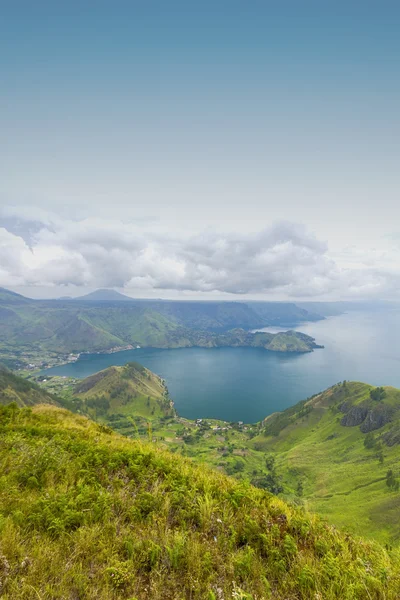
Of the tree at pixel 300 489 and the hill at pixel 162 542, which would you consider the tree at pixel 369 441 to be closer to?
the tree at pixel 300 489

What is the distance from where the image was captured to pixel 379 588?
4.35 meters

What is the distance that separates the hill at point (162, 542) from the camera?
430 cm

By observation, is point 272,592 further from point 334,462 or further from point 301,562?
point 334,462

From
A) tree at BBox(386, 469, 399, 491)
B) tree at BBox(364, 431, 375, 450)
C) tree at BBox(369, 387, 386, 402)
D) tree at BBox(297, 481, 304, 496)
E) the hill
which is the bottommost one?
tree at BBox(297, 481, 304, 496)

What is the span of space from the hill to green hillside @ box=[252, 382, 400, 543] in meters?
84.6

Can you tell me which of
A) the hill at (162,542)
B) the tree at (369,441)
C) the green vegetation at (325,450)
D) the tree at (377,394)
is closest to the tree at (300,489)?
the green vegetation at (325,450)

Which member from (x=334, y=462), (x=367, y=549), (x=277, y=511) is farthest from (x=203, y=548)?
(x=334, y=462)

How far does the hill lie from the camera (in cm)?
430

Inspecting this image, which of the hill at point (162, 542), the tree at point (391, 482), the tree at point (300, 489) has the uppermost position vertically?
the hill at point (162, 542)

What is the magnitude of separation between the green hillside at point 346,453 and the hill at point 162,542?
8457cm

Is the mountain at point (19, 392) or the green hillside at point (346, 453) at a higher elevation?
the mountain at point (19, 392)

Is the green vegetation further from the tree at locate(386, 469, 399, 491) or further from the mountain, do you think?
the mountain

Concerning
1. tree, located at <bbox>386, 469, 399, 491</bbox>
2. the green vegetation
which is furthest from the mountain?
tree, located at <bbox>386, 469, 399, 491</bbox>

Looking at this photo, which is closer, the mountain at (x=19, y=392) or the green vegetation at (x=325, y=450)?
the green vegetation at (x=325, y=450)
